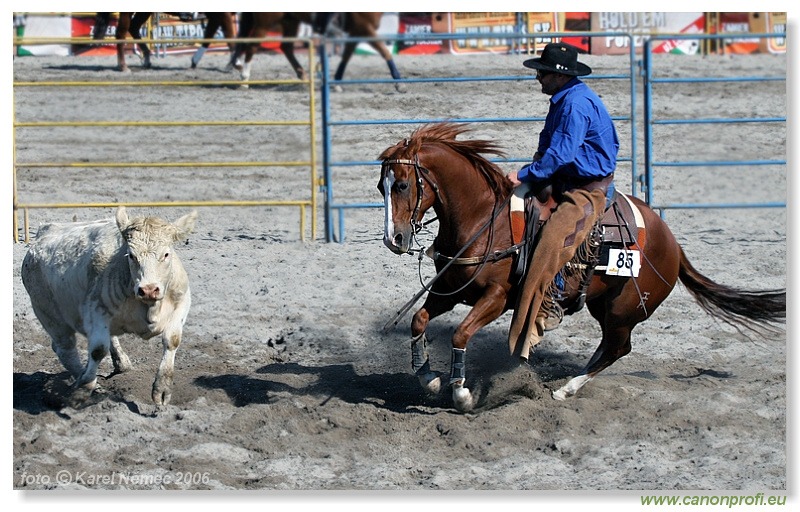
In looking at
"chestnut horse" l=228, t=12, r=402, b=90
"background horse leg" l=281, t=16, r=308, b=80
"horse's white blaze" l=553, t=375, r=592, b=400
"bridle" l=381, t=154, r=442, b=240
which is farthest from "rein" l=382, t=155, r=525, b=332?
"background horse leg" l=281, t=16, r=308, b=80

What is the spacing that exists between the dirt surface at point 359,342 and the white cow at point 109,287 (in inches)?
10.2

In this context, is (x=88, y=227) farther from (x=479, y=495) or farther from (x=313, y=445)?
(x=479, y=495)

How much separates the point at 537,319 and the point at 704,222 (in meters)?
4.01

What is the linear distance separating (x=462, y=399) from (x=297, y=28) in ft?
13.5

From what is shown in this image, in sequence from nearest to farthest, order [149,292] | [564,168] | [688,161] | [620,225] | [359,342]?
[149,292]
[564,168]
[620,225]
[359,342]
[688,161]

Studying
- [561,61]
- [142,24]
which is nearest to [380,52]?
[142,24]

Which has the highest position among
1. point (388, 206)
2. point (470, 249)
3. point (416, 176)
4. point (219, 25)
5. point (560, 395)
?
point (219, 25)

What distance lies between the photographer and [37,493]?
5.14m

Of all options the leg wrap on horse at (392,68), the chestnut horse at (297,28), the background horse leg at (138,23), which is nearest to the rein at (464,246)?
the chestnut horse at (297,28)

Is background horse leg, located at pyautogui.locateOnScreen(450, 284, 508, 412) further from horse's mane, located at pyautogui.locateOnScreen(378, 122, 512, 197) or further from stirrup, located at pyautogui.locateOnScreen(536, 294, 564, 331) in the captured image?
horse's mane, located at pyautogui.locateOnScreen(378, 122, 512, 197)

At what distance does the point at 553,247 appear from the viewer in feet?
18.9

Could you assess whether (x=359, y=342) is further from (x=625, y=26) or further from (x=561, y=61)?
(x=625, y=26)

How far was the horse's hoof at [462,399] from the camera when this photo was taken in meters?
5.83

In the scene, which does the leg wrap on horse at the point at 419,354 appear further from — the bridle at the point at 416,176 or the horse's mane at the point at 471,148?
the horse's mane at the point at 471,148
